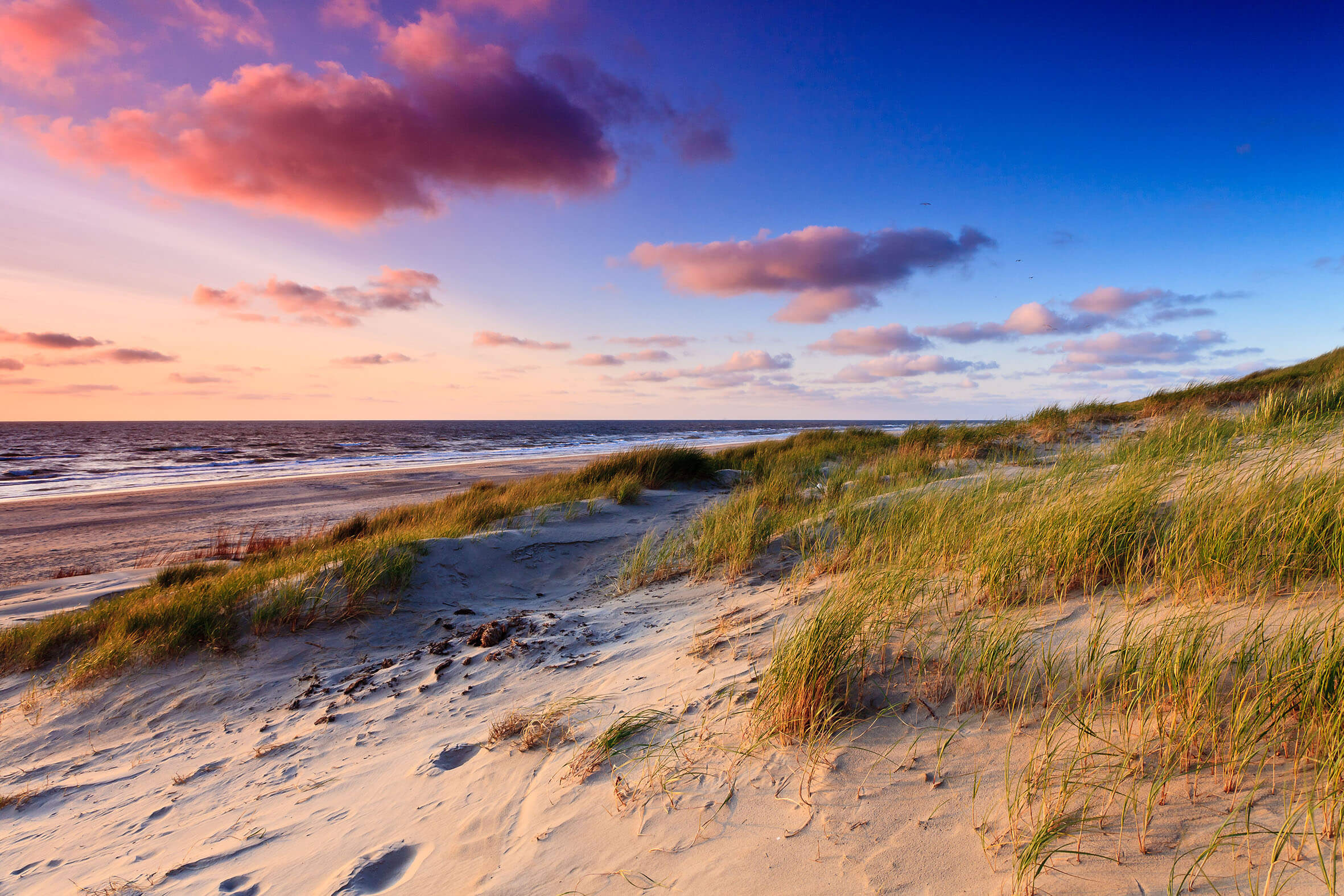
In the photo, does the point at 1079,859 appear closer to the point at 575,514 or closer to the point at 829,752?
the point at 829,752

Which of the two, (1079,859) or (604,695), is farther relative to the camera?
(604,695)

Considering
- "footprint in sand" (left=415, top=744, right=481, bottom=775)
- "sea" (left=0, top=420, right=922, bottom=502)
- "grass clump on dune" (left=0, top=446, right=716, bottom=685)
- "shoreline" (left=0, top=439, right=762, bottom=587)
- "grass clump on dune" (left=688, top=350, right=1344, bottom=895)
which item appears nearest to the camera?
"grass clump on dune" (left=688, top=350, right=1344, bottom=895)

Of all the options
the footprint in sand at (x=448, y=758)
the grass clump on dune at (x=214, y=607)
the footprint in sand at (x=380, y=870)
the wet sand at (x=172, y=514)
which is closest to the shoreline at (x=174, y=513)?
the wet sand at (x=172, y=514)

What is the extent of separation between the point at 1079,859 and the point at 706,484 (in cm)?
1223

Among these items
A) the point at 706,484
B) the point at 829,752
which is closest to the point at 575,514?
the point at 706,484

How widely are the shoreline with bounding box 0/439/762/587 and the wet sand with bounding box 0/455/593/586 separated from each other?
0.11 ft

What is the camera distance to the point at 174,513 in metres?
15.2

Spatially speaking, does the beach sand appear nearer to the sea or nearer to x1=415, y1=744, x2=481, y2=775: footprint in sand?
x1=415, y1=744, x2=481, y2=775: footprint in sand

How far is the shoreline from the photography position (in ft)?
35.8

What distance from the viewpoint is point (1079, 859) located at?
1765 millimetres

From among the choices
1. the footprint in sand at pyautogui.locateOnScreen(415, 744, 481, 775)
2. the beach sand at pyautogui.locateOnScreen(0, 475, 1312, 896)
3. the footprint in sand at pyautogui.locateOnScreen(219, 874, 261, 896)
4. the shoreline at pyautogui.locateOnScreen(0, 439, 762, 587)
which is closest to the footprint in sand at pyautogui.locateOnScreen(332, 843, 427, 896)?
the beach sand at pyautogui.locateOnScreen(0, 475, 1312, 896)

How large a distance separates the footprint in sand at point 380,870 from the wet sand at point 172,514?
36.8 feet

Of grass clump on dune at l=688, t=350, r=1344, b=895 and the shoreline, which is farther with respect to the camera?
the shoreline

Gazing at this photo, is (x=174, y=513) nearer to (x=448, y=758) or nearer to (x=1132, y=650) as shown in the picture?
(x=448, y=758)
